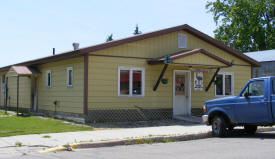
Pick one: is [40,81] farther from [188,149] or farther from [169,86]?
[188,149]

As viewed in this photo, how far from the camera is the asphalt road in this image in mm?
8180

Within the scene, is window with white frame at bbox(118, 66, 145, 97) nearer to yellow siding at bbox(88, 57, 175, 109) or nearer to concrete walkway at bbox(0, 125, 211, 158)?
yellow siding at bbox(88, 57, 175, 109)

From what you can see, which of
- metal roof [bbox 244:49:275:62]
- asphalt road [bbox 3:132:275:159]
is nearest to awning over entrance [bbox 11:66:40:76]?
asphalt road [bbox 3:132:275:159]

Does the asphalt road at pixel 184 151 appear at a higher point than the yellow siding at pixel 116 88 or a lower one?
lower

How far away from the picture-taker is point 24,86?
2272 centimetres

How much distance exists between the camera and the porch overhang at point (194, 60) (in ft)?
51.1

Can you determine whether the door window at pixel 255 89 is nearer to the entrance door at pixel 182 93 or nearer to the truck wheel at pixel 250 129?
the truck wheel at pixel 250 129

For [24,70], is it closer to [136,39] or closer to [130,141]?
A: [136,39]

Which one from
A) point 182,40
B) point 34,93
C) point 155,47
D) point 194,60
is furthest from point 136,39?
point 34,93

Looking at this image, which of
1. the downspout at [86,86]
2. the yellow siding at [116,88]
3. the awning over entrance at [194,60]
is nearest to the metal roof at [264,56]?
the yellow siding at [116,88]

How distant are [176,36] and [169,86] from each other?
2.60 meters

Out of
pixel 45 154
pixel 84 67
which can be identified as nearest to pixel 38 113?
pixel 84 67

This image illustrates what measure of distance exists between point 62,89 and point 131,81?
3637mm

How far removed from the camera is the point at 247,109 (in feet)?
36.4
